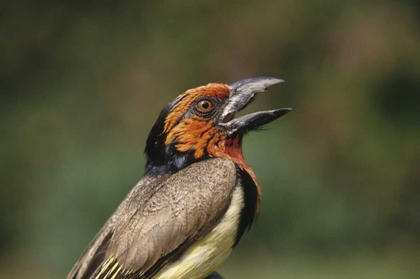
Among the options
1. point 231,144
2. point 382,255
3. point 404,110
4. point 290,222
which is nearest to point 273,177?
point 290,222

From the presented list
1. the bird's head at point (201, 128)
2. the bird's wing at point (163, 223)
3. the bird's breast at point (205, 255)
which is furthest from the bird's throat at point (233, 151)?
the bird's breast at point (205, 255)

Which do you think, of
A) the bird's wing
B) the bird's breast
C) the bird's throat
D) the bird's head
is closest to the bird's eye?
the bird's head

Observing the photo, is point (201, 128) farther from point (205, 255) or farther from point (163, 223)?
point (205, 255)

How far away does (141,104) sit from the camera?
14500 millimetres

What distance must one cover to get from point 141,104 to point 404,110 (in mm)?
3845

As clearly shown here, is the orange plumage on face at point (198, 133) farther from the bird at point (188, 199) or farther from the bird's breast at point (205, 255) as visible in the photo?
the bird's breast at point (205, 255)

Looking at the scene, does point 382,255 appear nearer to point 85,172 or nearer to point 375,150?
point 375,150

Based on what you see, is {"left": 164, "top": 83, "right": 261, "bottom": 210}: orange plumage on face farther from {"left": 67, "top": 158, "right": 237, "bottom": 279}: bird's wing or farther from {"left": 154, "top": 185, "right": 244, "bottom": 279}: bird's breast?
{"left": 154, "top": 185, "right": 244, "bottom": 279}: bird's breast

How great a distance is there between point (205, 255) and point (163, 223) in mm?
291

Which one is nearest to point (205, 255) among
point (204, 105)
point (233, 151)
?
point (233, 151)

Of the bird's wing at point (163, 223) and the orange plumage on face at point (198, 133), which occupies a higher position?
Answer: the orange plumage on face at point (198, 133)

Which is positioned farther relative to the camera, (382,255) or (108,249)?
(382,255)

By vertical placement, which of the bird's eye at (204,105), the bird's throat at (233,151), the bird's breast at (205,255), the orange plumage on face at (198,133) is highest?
the bird's eye at (204,105)

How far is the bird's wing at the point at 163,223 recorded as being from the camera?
526 centimetres
